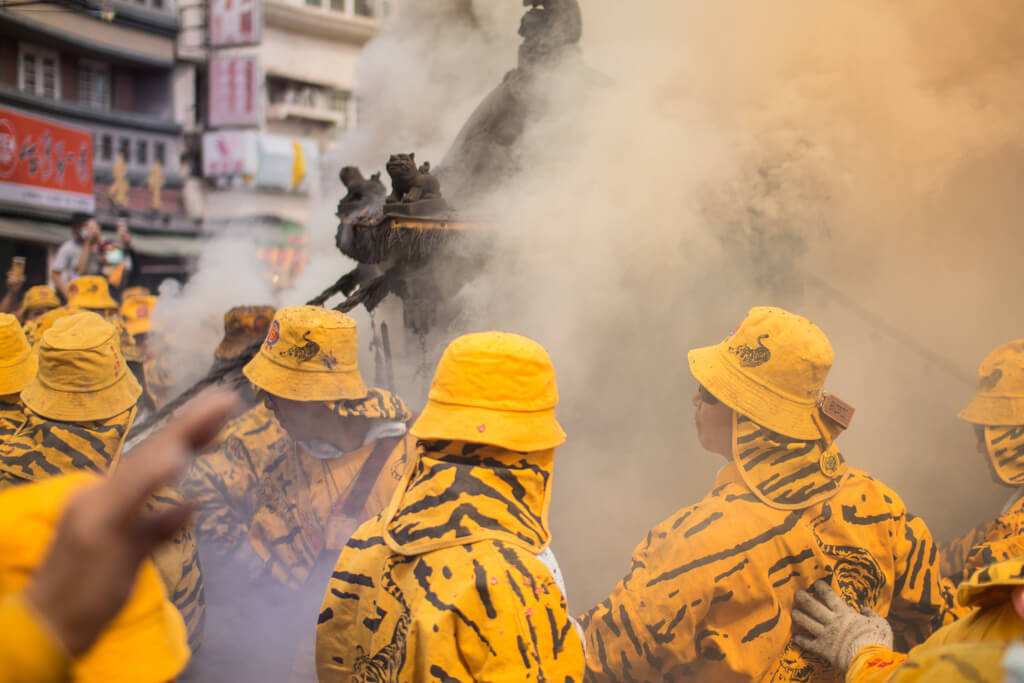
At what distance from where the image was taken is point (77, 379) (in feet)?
8.68

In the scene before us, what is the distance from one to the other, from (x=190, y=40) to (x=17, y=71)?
583 centimetres

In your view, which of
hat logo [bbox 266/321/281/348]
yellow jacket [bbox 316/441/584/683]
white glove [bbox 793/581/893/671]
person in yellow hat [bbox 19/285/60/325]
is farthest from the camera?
person in yellow hat [bbox 19/285/60/325]

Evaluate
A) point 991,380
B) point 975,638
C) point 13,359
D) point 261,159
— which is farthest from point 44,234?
point 975,638

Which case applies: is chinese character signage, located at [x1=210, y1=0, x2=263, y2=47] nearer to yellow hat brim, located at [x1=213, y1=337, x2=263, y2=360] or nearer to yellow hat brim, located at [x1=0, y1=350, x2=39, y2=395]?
yellow hat brim, located at [x1=213, y1=337, x2=263, y2=360]

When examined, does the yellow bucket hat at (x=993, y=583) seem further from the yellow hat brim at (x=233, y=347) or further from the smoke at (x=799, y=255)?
the yellow hat brim at (x=233, y=347)

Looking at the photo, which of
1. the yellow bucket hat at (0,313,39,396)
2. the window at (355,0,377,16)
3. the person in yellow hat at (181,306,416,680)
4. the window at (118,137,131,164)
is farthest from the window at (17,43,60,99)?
the person in yellow hat at (181,306,416,680)

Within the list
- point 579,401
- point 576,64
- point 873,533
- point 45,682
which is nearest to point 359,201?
point 576,64

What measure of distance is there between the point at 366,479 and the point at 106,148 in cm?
2359

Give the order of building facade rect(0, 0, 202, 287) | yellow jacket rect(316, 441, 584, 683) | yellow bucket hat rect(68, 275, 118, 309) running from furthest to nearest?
building facade rect(0, 0, 202, 287) → yellow bucket hat rect(68, 275, 118, 309) → yellow jacket rect(316, 441, 584, 683)

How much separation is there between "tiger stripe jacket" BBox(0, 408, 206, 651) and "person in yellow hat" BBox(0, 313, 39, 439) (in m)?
0.64

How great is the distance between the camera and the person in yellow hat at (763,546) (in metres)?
2.09

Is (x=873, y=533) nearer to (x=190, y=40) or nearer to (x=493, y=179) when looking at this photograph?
(x=493, y=179)

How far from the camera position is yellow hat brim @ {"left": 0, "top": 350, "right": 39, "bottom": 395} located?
3.20 m

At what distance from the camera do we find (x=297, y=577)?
288cm
